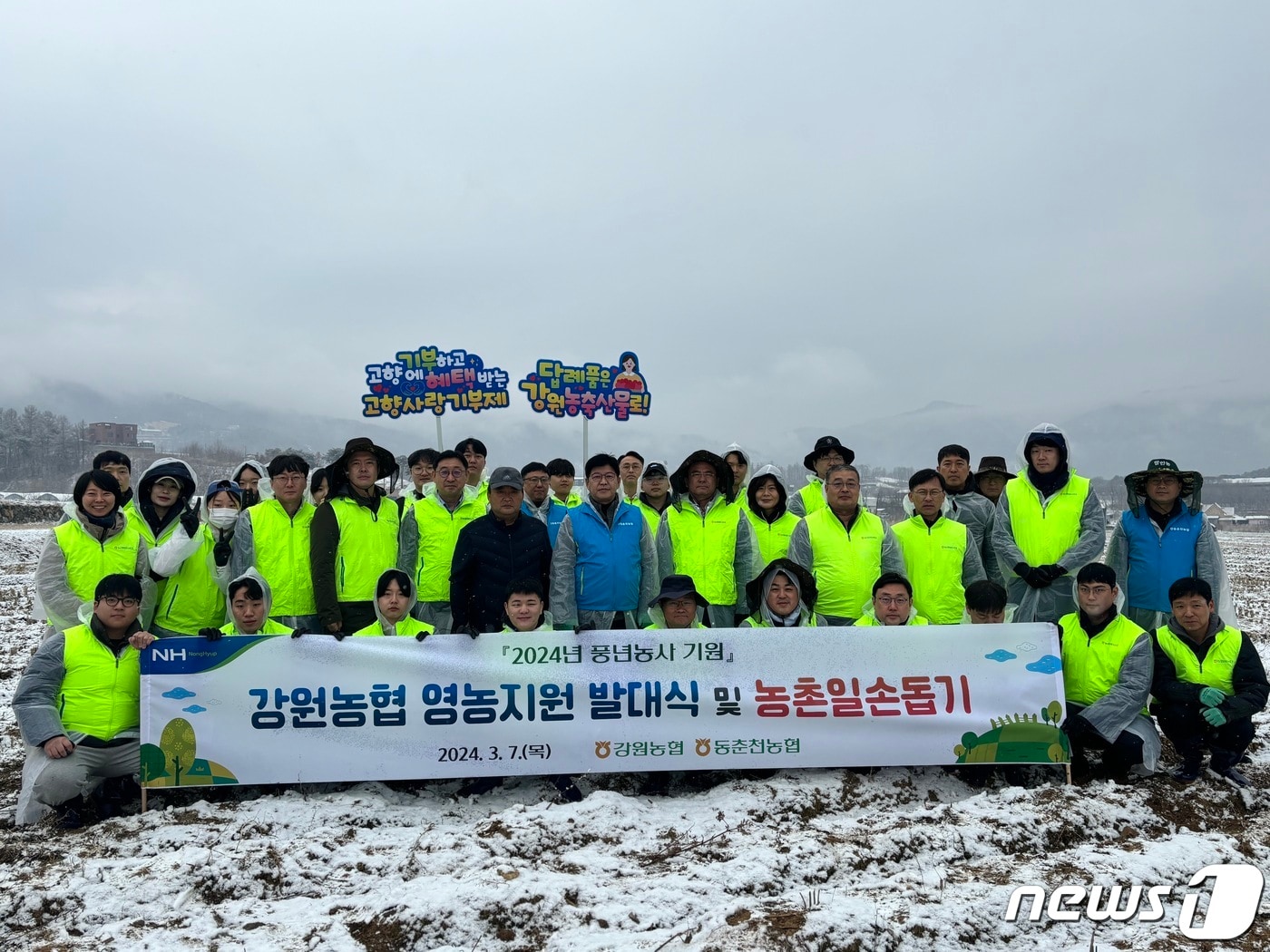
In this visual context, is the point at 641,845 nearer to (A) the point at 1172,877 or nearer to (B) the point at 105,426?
(A) the point at 1172,877

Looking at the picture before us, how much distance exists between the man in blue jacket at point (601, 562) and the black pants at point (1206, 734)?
3.43 meters

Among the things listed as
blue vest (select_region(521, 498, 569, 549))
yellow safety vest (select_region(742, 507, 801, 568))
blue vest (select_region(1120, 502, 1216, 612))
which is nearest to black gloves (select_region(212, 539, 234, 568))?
blue vest (select_region(521, 498, 569, 549))

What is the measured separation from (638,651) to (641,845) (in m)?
1.28

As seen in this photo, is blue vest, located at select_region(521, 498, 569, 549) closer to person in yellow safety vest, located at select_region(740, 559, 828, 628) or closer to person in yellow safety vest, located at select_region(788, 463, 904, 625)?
person in yellow safety vest, located at select_region(740, 559, 828, 628)

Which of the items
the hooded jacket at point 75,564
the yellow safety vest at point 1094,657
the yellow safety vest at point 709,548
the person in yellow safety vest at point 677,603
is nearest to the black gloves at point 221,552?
the hooded jacket at point 75,564

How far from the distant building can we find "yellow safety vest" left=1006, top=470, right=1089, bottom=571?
132355 millimetres

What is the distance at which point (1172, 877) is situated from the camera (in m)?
Answer: 3.78

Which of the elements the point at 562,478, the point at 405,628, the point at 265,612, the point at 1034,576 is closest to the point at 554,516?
the point at 562,478

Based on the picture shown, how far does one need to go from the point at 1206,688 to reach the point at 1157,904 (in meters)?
1.92

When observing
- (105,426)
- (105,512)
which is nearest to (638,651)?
(105,512)

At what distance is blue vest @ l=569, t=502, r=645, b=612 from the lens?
5.75 meters

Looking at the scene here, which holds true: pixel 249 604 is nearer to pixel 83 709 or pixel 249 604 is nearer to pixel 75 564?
pixel 83 709

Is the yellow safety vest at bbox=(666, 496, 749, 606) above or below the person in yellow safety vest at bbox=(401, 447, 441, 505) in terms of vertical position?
below

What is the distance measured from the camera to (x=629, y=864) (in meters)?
3.97
